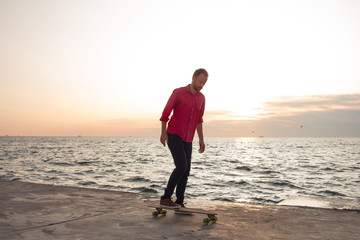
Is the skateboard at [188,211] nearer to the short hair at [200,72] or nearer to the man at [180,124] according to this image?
the man at [180,124]

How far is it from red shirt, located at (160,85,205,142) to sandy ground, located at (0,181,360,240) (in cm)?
119

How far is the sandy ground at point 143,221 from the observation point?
3.20 m

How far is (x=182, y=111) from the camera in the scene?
4367mm

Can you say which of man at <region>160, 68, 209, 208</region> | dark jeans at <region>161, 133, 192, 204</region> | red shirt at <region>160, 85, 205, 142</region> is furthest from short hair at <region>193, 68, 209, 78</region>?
dark jeans at <region>161, 133, 192, 204</region>

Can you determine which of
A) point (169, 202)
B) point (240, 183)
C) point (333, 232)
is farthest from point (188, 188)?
point (333, 232)

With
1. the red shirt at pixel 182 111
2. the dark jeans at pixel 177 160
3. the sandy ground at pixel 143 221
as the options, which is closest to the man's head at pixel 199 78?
the red shirt at pixel 182 111

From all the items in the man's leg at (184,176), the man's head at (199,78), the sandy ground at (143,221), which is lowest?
the sandy ground at (143,221)

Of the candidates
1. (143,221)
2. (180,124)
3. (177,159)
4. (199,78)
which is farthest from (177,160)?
(199,78)

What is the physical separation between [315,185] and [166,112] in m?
14.0

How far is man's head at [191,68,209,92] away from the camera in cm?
428

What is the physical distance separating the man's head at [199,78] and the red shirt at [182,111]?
0.14 metres

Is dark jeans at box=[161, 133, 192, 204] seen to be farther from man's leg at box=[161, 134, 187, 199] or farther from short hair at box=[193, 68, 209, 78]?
short hair at box=[193, 68, 209, 78]

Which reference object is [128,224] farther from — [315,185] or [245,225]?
[315,185]

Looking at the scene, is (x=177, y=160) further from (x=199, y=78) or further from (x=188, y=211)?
(x=199, y=78)
